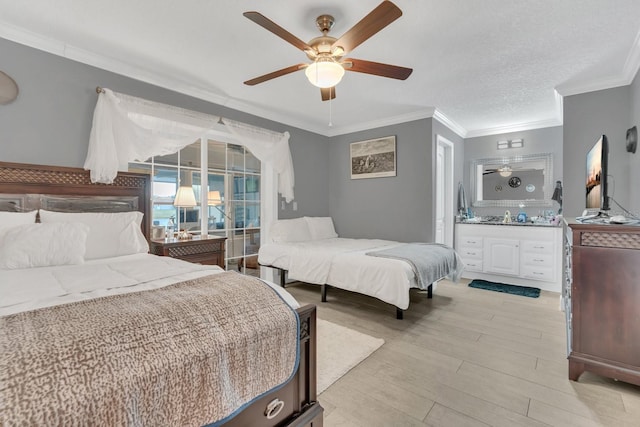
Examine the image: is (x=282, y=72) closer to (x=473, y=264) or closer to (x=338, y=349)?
(x=338, y=349)

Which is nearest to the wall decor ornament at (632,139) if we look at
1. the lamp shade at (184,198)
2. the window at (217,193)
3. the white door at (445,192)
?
the white door at (445,192)

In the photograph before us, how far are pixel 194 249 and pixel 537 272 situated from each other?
4.53 metres

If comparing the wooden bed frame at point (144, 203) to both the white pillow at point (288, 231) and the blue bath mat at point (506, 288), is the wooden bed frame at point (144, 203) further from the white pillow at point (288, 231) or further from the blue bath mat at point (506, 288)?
the blue bath mat at point (506, 288)

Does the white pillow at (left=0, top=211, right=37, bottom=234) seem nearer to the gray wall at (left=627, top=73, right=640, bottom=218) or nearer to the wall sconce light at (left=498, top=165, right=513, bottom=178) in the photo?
the gray wall at (left=627, top=73, right=640, bottom=218)

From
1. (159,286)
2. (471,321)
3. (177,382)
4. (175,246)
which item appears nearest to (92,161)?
(175,246)

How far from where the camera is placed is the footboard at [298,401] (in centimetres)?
117

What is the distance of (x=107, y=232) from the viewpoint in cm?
239

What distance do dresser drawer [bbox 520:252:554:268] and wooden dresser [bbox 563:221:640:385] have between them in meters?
2.47

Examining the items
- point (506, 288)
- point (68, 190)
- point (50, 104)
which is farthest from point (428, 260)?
point (50, 104)

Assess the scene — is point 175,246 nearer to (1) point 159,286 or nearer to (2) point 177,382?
(1) point 159,286

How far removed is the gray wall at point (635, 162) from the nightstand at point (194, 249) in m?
4.09

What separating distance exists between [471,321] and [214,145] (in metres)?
3.63

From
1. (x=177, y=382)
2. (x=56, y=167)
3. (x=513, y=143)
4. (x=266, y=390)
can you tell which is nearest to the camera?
(x=177, y=382)

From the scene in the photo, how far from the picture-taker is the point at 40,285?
4.65 ft
